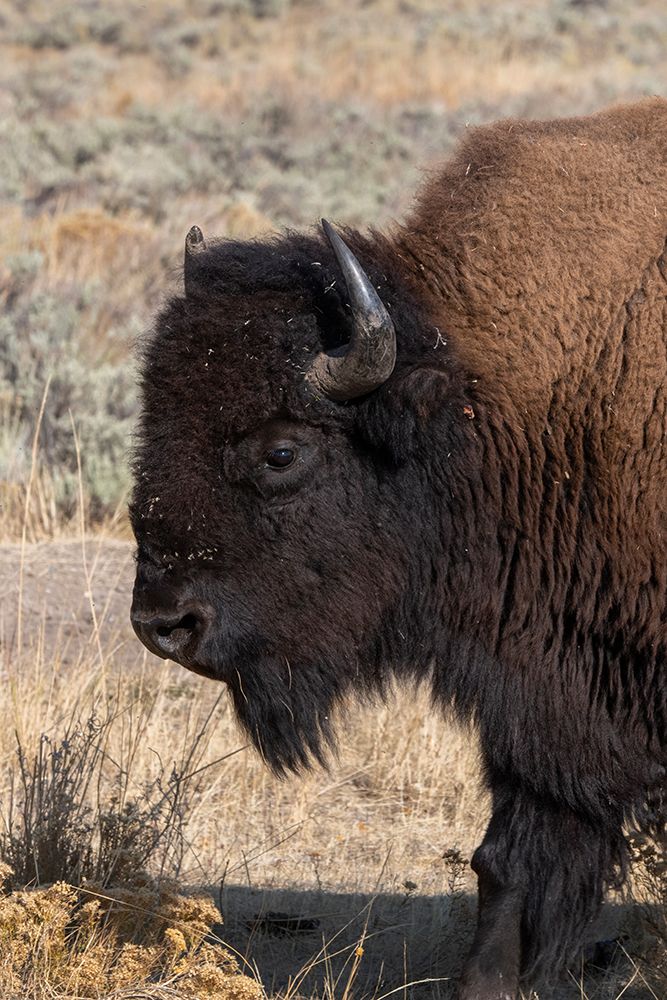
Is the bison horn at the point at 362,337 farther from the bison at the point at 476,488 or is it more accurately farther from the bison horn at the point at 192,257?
the bison horn at the point at 192,257

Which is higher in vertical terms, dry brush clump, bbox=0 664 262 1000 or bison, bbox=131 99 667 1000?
bison, bbox=131 99 667 1000

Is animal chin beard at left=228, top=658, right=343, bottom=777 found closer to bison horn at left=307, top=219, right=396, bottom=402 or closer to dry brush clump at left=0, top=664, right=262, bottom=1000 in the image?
dry brush clump at left=0, top=664, right=262, bottom=1000

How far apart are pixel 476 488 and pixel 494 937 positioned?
1.27 m

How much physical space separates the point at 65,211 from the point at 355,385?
11.9 metres

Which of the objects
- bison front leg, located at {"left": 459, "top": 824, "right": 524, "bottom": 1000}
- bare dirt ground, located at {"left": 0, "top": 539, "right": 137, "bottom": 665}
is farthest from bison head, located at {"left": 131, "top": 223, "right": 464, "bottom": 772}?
bare dirt ground, located at {"left": 0, "top": 539, "right": 137, "bottom": 665}

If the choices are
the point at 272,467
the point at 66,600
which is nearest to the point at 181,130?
the point at 66,600

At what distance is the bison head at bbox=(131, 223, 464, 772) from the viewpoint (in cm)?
351

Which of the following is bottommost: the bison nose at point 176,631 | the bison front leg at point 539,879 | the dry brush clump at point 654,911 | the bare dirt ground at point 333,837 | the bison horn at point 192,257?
the bare dirt ground at point 333,837

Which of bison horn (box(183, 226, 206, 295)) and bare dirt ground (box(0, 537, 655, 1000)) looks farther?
bare dirt ground (box(0, 537, 655, 1000))

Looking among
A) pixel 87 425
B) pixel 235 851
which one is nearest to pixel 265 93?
pixel 87 425

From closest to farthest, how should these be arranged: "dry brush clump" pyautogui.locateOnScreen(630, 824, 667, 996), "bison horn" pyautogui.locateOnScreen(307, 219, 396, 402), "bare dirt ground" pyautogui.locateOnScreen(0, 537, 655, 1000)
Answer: "bison horn" pyautogui.locateOnScreen(307, 219, 396, 402) → "dry brush clump" pyautogui.locateOnScreen(630, 824, 667, 996) → "bare dirt ground" pyautogui.locateOnScreen(0, 537, 655, 1000)

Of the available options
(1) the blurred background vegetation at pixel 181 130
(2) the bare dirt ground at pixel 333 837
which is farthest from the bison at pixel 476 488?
(1) the blurred background vegetation at pixel 181 130

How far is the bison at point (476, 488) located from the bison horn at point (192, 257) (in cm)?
2

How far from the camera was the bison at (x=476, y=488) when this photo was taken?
11.5 ft
